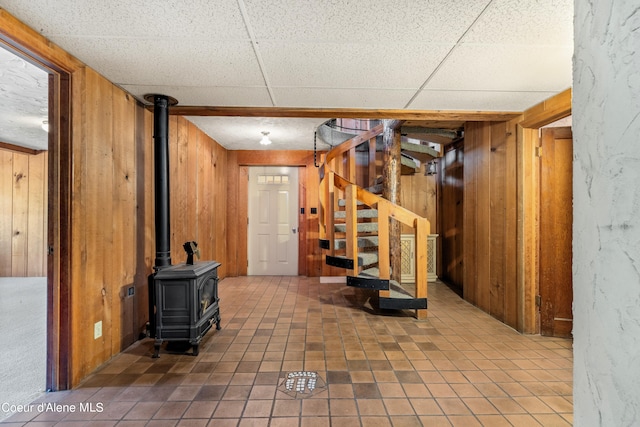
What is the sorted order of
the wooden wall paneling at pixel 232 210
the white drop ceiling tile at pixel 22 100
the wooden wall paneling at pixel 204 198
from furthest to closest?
the wooden wall paneling at pixel 232 210
the wooden wall paneling at pixel 204 198
the white drop ceiling tile at pixel 22 100

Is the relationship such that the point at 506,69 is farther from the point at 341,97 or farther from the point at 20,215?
the point at 20,215

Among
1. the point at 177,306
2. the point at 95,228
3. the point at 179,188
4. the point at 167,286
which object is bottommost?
the point at 177,306

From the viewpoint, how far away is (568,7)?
1.43 m

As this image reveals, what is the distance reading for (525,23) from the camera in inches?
61.3

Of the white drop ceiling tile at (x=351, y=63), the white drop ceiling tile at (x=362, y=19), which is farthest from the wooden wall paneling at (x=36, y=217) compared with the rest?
the white drop ceiling tile at (x=362, y=19)

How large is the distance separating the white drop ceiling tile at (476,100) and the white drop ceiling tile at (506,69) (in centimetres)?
9

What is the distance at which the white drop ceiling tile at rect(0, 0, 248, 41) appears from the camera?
56.2 inches

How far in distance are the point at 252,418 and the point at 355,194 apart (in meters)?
2.18

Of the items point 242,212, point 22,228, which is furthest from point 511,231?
point 22,228

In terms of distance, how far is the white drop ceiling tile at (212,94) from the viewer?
2.36 metres

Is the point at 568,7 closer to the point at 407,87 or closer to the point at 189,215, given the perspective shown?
the point at 407,87

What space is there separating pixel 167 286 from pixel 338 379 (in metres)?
1.52

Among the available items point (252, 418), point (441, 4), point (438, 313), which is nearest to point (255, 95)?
point (441, 4)

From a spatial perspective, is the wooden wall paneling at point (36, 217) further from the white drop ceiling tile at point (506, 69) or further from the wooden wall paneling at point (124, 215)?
the white drop ceiling tile at point (506, 69)
